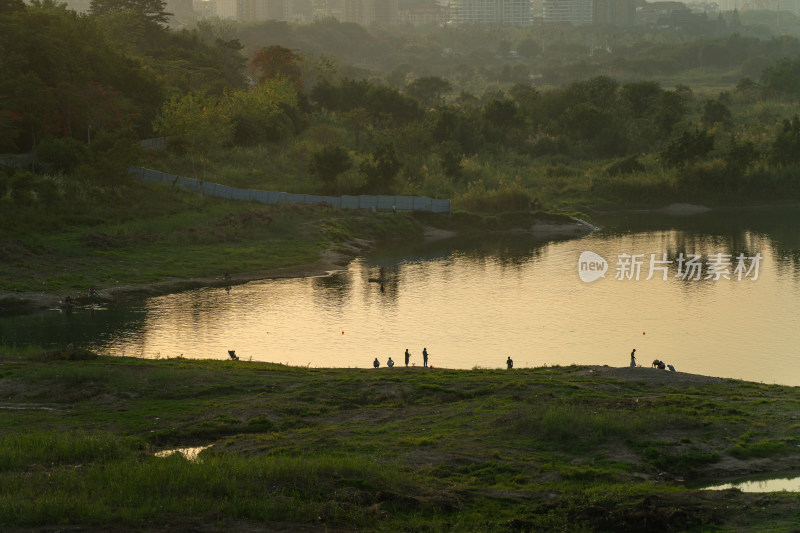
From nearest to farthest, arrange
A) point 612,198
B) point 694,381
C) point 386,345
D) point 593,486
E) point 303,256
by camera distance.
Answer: point 593,486 → point 694,381 → point 386,345 → point 303,256 → point 612,198

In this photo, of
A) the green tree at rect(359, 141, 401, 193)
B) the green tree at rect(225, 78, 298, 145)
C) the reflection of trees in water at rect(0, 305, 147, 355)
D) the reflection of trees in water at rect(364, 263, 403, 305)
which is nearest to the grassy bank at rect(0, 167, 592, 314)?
the reflection of trees in water at rect(0, 305, 147, 355)

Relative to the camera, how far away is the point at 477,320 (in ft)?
216

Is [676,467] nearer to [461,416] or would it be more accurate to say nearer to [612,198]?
[461,416]

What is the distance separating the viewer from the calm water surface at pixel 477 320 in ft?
184

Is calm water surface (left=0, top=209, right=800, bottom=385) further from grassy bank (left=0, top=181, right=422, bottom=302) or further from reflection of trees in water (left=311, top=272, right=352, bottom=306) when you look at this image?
grassy bank (left=0, top=181, right=422, bottom=302)

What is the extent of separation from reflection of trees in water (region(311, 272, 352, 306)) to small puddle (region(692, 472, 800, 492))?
39.9 m

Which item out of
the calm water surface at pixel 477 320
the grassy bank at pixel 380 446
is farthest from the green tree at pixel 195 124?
the grassy bank at pixel 380 446

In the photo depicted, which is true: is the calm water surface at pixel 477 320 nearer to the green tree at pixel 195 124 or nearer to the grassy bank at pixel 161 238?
the grassy bank at pixel 161 238

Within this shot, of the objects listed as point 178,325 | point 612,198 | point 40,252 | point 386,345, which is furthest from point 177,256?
point 612,198

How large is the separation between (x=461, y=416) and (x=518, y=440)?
358cm

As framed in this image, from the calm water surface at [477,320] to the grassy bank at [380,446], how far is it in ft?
22.1

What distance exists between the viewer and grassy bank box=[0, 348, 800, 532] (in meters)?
28.6

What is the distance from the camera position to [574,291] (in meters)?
→ 75.1

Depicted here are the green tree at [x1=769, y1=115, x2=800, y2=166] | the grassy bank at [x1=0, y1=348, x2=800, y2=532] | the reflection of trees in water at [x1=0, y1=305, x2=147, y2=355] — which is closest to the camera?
the grassy bank at [x1=0, y1=348, x2=800, y2=532]
